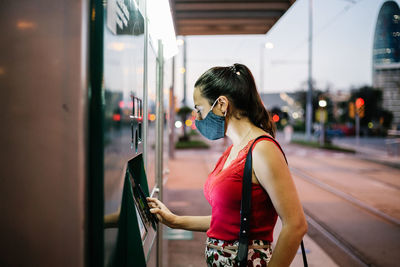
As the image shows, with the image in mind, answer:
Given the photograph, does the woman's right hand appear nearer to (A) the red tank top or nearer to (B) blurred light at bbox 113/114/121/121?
(A) the red tank top

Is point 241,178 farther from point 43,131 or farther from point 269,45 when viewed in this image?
point 269,45

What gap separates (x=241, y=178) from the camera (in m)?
1.43

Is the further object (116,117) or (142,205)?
(142,205)

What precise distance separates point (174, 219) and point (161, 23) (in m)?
1.21

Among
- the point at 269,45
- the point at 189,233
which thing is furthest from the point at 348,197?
the point at 269,45

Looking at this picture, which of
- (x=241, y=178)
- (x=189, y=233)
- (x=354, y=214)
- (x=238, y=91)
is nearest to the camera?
(x=241, y=178)

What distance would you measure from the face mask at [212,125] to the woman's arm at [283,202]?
14.3 inches

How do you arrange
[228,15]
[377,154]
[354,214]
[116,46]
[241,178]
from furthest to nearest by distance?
[377,154] → [354,214] → [228,15] → [241,178] → [116,46]

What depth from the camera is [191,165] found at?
14.2 m

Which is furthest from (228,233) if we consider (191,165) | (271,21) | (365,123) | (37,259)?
(365,123)

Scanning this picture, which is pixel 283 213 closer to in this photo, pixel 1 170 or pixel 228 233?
pixel 228 233

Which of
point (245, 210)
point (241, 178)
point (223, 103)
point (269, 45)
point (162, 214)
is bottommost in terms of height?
point (162, 214)

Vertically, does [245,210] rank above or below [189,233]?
above

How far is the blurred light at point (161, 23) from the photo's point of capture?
73.7 inches
